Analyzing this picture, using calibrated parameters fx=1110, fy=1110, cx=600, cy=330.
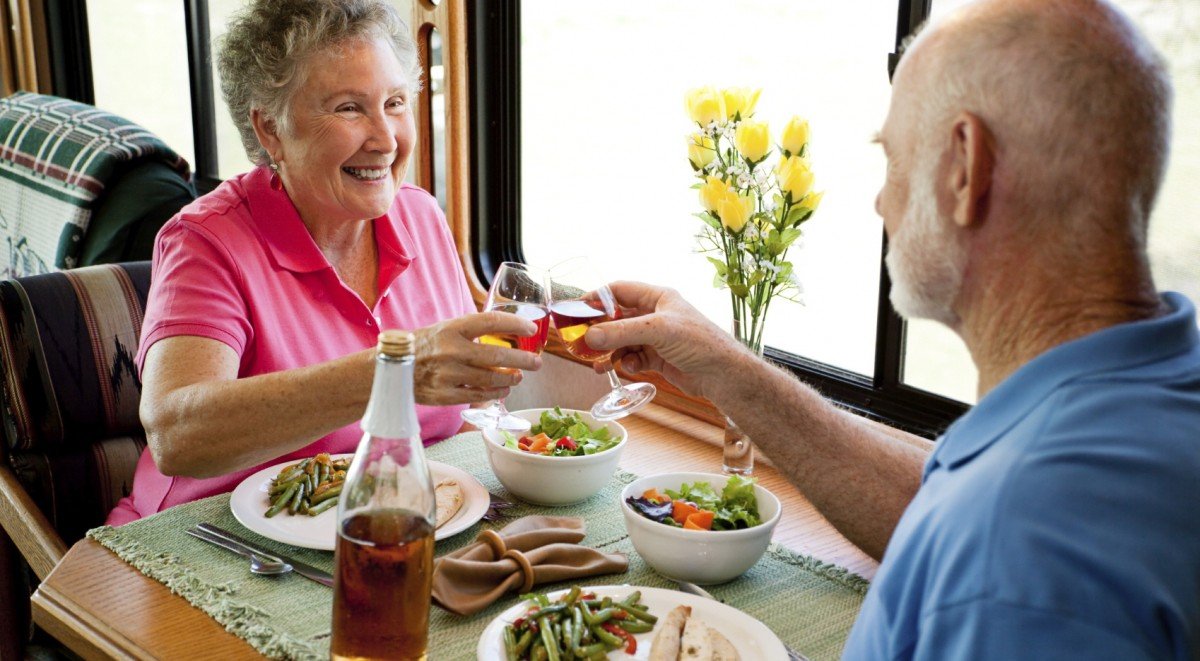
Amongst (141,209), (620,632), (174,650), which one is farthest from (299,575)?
(141,209)

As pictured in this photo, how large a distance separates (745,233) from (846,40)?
59 cm

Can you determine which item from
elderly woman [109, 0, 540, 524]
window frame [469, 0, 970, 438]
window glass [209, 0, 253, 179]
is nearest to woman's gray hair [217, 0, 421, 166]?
elderly woman [109, 0, 540, 524]

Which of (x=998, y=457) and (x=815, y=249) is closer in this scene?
(x=998, y=457)

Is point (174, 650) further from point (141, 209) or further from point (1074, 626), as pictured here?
point (141, 209)

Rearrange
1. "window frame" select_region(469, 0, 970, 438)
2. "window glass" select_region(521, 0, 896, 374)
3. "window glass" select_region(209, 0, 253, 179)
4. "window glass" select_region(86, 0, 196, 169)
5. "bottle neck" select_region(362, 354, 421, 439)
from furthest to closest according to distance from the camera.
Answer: "window glass" select_region(86, 0, 196, 169) → "window glass" select_region(209, 0, 253, 179) → "window frame" select_region(469, 0, 970, 438) → "window glass" select_region(521, 0, 896, 374) → "bottle neck" select_region(362, 354, 421, 439)

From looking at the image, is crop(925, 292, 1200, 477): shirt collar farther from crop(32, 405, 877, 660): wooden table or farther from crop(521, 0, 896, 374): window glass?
crop(521, 0, 896, 374): window glass

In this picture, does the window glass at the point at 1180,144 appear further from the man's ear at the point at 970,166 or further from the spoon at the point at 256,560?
the spoon at the point at 256,560

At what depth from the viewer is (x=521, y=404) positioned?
291 cm

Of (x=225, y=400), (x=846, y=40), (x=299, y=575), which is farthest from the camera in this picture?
(x=846, y=40)

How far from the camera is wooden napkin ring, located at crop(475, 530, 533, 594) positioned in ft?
4.68

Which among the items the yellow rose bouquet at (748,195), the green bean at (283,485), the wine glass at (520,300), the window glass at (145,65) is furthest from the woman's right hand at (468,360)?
the window glass at (145,65)

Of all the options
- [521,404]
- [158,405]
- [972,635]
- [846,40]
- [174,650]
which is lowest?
[521,404]

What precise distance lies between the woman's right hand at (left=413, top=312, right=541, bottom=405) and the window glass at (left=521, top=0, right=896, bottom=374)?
587 millimetres

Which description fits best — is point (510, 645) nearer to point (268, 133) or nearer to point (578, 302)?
point (578, 302)
